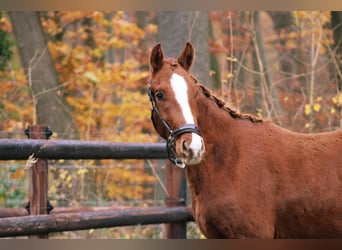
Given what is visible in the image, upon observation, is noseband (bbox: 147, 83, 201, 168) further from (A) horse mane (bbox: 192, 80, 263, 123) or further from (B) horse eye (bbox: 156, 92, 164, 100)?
(A) horse mane (bbox: 192, 80, 263, 123)

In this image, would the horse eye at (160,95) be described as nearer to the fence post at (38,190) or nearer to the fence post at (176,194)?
the fence post at (38,190)

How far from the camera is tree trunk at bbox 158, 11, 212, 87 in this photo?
817 centimetres

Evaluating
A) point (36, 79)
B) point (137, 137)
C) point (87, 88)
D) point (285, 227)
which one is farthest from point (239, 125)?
point (87, 88)

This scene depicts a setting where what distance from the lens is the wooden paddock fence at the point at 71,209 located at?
526 cm

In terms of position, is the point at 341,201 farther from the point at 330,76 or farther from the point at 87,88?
the point at 87,88

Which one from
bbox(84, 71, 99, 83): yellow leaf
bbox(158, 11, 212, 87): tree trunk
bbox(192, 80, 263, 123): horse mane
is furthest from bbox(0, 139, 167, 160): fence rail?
bbox(84, 71, 99, 83): yellow leaf

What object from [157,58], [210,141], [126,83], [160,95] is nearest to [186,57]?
[157,58]

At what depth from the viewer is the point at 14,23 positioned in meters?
10.3

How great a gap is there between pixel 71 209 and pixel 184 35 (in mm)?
2844

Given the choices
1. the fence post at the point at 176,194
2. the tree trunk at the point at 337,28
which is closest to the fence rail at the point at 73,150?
the fence post at the point at 176,194

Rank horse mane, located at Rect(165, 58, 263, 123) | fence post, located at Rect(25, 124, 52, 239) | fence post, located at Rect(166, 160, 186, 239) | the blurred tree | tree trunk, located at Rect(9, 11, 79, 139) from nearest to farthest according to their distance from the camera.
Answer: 1. horse mane, located at Rect(165, 58, 263, 123)
2. fence post, located at Rect(25, 124, 52, 239)
3. fence post, located at Rect(166, 160, 186, 239)
4. the blurred tree
5. tree trunk, located at Rect(9, 11, 79, 139)

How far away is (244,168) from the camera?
423 cm

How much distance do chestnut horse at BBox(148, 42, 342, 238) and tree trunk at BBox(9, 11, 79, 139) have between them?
5509 mm

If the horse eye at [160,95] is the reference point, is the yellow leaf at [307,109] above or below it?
below
